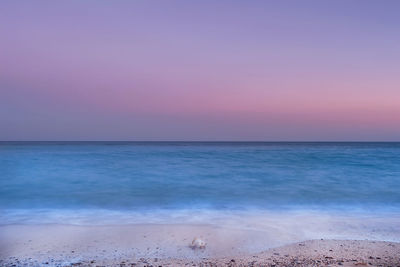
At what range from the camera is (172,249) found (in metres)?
5.30

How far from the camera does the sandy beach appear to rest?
4.70m

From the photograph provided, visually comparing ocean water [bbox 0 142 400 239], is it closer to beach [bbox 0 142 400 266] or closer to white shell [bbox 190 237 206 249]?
beach [bbox 0 142 400 266]

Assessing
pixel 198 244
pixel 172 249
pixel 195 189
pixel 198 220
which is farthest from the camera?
pixel 195 189

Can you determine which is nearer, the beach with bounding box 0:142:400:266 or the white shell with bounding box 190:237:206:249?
the beach with bounding box 0:142:400:266

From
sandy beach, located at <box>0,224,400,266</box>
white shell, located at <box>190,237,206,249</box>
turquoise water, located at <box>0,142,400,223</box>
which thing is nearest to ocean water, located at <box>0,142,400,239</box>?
turquoise water, located at <box>0,142,400,223</box>

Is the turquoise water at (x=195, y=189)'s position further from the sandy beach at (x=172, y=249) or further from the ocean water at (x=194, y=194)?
the sandy beach at (x=172, y=249)

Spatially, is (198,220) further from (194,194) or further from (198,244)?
(194,194)

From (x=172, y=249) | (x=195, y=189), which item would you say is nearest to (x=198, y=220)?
(x=172, y=249)

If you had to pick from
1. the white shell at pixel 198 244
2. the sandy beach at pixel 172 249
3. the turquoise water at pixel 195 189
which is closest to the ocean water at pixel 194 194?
the turquoise water at pixel 195 189

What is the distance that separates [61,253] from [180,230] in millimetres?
2272

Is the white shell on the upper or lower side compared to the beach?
upper

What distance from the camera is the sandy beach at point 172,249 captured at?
15.4ft

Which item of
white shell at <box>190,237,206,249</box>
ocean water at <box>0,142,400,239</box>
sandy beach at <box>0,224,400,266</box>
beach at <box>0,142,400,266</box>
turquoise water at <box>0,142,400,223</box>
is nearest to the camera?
sandy beach at <box>0,224,400,266</box>

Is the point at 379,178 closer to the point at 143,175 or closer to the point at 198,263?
the point at 143,175
